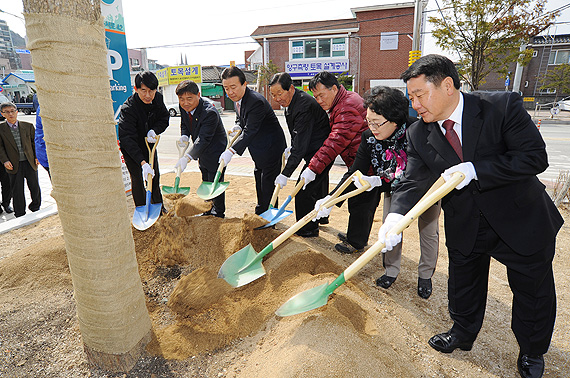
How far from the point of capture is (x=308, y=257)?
9.14 feet

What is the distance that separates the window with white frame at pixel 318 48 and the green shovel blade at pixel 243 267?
23.4m

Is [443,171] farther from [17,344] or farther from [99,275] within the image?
[17,344]

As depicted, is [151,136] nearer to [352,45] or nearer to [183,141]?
[183,141]

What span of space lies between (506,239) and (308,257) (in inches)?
56.2

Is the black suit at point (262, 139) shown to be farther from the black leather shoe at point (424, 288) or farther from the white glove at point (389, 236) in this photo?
the white glove at point (389, 236)

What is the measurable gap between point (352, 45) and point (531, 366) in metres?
24.2

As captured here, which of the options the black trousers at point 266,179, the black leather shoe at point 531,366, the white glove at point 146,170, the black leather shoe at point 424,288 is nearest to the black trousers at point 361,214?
the black leather shoe at point 424,288

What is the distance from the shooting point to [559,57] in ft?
94.6

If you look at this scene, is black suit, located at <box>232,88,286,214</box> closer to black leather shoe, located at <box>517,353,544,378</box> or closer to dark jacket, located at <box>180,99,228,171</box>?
dark jacket, located at <box>180,99,228,171</box>

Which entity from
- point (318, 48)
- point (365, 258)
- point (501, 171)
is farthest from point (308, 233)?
point (318, 48)

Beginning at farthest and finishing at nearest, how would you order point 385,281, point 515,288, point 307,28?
point 307,28 < point 385,281 < point 515,288

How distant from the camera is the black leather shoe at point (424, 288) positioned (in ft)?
8.98

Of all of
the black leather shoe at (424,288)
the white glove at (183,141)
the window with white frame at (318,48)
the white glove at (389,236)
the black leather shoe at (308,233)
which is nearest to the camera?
the white glove at (389,236)

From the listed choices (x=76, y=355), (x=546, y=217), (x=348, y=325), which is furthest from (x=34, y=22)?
(x=546, y=217)
